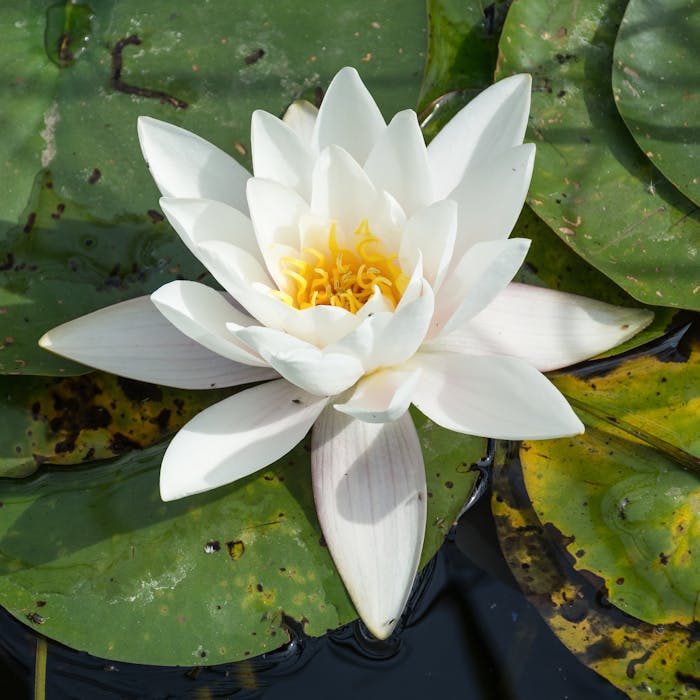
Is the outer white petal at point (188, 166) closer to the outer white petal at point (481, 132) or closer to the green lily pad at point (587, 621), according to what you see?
the outer white petal at point (481, 132)

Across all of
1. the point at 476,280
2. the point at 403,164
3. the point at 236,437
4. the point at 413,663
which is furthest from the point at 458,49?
the point at 413,663

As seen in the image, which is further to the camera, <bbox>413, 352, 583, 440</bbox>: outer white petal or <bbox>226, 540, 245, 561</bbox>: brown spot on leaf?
<bbox>226, 540, 245, 561</bbox>: brown spot on leaf

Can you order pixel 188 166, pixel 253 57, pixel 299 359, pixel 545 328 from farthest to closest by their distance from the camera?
pixel 253 57 < pixel 545 328 < pixel 188 166 < pixel 299 359

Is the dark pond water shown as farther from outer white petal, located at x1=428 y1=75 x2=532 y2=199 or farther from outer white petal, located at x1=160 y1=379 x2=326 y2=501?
outer white petal, located at x1=428 y1=75 x2=532 y2=199

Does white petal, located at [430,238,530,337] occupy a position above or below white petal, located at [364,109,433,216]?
below

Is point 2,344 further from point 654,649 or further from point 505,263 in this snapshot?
point 654,649

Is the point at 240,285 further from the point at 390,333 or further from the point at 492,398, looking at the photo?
the point at 492,398

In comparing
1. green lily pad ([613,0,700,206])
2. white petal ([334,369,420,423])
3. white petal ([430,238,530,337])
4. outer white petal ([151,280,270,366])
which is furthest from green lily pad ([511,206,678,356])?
outer white petal ([151,280,270,366])
